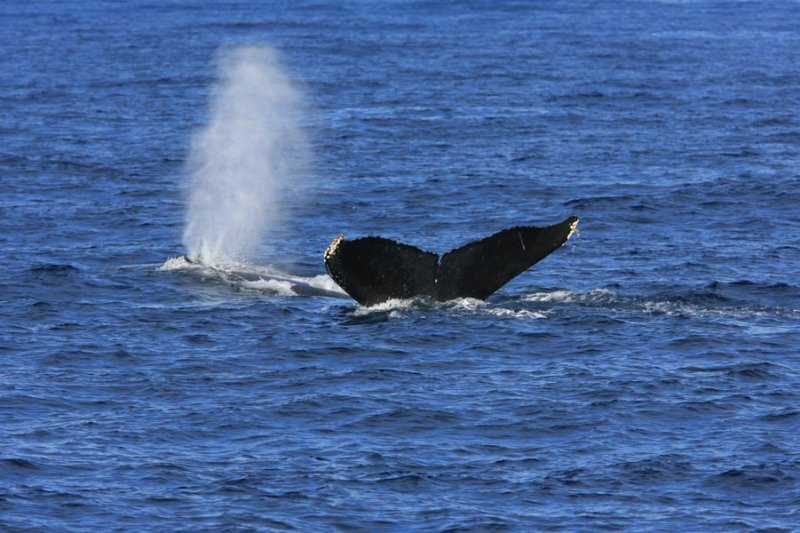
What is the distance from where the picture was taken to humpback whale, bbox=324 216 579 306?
18.9 meters

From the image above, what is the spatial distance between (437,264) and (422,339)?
40.6 inches

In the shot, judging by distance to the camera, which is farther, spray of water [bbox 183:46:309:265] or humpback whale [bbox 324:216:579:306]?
spray of water [bbox 183:46:309:265]

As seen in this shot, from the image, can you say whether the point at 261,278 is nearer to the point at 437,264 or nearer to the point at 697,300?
the point at 437,264

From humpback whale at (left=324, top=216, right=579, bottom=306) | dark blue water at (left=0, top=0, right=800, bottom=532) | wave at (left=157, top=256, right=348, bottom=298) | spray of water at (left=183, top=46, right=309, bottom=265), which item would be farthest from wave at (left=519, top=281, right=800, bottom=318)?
spray of water at (left=183, top=46, right=309, bottom=265)

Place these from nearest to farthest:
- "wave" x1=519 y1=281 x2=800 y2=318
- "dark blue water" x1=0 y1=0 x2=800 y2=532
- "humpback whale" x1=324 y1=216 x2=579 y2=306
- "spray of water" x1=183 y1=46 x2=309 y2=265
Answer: "dark blue water" x1=0 y1=0 x2=800 y2=532 → "humpback whale" x1=324 y1=216 x2=579 y2=306 → "wave" x1=519 y1=281 x2=800 y2=318 → "spray of water" x1=183 y1=46 x2=309 y2=265

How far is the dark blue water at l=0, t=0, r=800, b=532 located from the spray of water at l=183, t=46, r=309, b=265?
2.28ft

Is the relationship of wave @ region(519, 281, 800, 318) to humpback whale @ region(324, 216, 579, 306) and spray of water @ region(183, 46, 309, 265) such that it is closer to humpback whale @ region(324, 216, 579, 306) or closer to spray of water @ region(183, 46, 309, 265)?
humpback whale @ region(324, 216, 579, 306)

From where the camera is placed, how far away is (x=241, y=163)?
40906mm

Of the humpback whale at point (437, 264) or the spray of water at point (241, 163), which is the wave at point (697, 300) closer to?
the humpback whale at point (437, 264)

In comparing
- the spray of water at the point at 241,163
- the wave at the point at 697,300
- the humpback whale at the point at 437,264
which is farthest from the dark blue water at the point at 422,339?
the spray of water at the point at 241,163

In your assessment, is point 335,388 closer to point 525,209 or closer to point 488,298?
point 488,298

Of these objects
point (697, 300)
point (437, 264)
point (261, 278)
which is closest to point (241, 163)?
point (261, 278)

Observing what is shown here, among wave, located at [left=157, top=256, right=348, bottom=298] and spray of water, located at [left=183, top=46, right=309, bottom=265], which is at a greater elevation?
wave, located at [left=157, top=256, right=348, bottom=298]

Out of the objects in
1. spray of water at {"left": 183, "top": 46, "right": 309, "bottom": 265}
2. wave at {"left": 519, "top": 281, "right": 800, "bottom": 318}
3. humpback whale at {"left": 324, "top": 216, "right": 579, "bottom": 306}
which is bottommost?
spray of water at {"left": 183, "top": 46, "right": 309, "bottom": 265}
